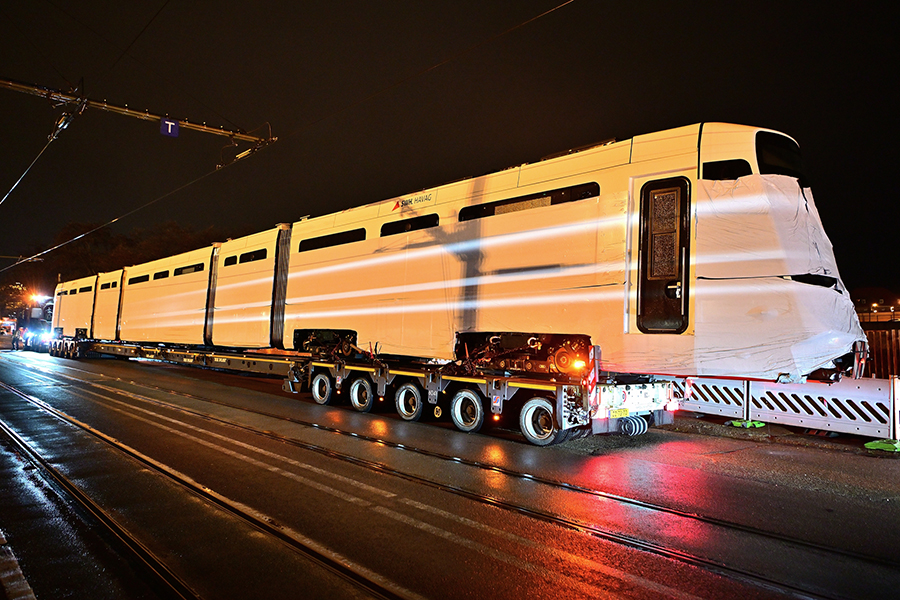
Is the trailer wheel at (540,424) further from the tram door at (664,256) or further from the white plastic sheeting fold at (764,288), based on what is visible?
the white plastic sheeting fold at (764,288)

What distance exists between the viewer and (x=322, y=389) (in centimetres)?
1255

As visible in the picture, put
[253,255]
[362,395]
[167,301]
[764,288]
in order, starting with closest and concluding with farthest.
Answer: [764,288]
[362,395]
[253,255]
[167,301]

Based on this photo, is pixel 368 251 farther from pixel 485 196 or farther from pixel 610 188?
pixel 610 188

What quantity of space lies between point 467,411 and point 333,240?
5218mm

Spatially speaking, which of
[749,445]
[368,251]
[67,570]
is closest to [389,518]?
[67,570]

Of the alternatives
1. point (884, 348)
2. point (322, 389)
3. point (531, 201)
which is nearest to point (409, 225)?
point (531, 201)

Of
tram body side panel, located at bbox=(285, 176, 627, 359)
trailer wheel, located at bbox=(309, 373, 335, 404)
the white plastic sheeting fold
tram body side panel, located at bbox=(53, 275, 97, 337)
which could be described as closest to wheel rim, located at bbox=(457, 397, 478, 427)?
tram body side panel, located at bbox=(285, 176, 627, 359)

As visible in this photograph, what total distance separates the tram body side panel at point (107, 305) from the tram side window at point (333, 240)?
51.4ft

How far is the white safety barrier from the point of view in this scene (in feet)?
27.5

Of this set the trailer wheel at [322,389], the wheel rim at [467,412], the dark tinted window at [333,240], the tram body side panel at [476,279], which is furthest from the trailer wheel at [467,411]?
the dark tinted window at [333,240]

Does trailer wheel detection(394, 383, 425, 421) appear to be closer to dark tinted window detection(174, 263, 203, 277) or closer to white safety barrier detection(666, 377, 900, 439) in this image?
white safety barrier detection(666, 377, 900, 439)

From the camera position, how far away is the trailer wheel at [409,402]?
33.4 feet

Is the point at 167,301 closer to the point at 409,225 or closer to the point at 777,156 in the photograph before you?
the point at 409,225

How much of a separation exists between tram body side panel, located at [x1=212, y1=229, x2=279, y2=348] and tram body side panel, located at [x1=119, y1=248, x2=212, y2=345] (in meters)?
1.23
